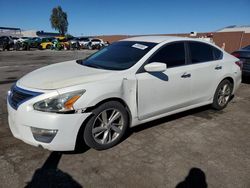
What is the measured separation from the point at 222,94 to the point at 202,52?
3.77 ft

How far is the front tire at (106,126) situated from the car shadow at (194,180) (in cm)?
114

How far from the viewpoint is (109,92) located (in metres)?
3.22

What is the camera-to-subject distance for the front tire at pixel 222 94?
5035 mm

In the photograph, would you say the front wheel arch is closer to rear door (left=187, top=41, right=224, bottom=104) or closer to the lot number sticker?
the lot number sticker

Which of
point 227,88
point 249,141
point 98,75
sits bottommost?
point 249,141

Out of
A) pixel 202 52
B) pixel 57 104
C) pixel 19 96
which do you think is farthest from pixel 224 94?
pixel 19 96

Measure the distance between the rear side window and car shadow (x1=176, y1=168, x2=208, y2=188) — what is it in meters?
2.14

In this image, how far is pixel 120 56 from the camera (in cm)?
408

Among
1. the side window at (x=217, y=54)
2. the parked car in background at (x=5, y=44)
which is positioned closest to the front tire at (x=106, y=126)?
the side window at (x=217, y=54)

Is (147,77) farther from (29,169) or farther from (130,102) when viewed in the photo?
(29,169)

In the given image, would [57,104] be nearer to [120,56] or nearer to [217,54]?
[120,56]

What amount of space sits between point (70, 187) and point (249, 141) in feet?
9.46

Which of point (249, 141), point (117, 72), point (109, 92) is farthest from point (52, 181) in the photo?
point (249, 141)

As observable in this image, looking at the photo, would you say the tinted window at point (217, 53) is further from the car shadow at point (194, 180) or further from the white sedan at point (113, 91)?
the car shadow at point (194, 180)
